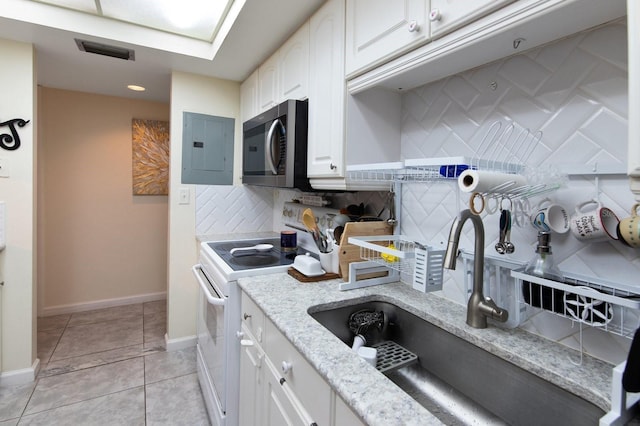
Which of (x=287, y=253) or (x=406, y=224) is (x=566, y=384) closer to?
(x=406, y=224)

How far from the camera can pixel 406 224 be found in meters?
1.38

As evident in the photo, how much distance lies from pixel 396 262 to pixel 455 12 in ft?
2.74

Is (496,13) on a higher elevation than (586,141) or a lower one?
higher

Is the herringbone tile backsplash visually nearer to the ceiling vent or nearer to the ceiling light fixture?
the ceiling light fixture

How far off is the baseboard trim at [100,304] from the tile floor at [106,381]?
0.38 ft

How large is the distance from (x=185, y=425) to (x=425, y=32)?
2118 millimetres

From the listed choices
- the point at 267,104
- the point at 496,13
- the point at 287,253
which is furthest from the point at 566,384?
the point at 267,104

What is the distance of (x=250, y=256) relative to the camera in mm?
1826

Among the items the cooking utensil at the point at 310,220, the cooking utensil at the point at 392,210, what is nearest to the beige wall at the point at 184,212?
the cooking utensil at the point at 310,220

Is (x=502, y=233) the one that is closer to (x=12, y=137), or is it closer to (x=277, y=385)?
(x=277, y=385)

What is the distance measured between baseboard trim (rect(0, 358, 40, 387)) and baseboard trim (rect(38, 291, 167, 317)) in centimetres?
121

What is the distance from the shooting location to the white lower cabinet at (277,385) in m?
0.77

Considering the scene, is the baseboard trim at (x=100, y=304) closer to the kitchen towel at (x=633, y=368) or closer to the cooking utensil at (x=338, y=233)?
the cooking utensil at (x=338, y=233)

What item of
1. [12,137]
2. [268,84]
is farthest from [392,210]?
[12,137]
